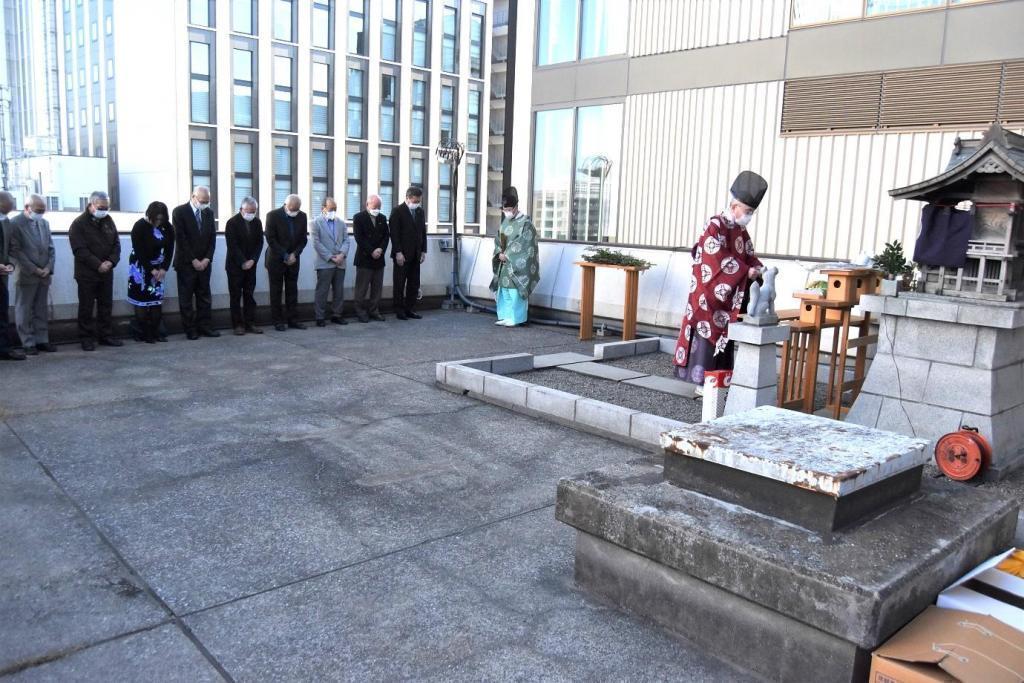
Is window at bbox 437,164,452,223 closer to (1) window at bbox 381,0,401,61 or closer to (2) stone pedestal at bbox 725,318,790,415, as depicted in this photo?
(1) window at bbox 381,0,401,61

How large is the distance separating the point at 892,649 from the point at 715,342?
13.3 ft

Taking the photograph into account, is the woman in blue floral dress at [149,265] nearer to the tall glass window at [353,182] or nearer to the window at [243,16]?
the window at [243,16]

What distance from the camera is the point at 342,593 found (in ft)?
11.8

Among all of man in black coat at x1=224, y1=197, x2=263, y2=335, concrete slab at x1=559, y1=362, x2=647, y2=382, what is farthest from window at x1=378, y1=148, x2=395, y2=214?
concrete slab at x1=559, y1=362, x2=647, y2=382

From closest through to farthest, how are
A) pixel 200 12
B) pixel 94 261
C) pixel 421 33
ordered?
1. pixel 94 261
2. pixel 200 12
3. pixel 421 33

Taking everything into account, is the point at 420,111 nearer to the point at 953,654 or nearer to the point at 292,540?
the point at 292,540

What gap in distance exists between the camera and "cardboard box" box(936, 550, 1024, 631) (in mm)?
2910

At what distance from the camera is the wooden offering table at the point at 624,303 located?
33.2 feet

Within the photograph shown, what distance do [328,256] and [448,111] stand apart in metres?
34.5

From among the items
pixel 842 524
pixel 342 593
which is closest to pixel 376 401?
pixel 342 593

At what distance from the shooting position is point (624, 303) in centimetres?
1055

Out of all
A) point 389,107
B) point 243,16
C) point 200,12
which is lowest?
point 389,107

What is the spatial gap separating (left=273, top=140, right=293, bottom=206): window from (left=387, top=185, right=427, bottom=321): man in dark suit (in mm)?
26326

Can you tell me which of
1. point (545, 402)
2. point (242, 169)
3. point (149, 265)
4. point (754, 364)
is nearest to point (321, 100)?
point (242, 169)
